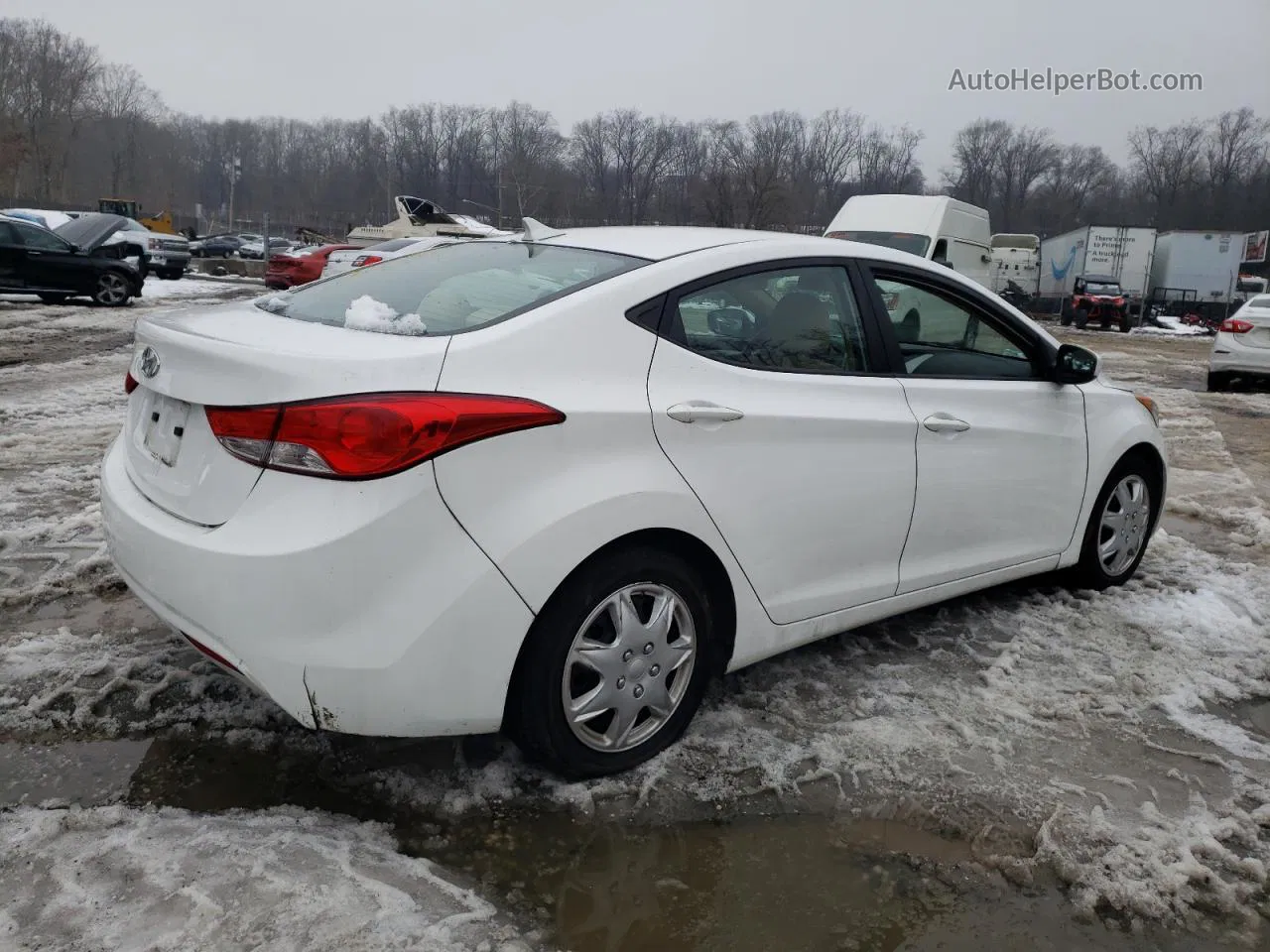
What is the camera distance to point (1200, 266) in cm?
3638

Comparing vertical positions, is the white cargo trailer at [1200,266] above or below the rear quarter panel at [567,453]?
above

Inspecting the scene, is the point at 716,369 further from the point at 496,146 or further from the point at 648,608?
the point at 496,146

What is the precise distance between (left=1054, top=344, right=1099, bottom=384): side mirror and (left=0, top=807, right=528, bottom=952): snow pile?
3.09 meters

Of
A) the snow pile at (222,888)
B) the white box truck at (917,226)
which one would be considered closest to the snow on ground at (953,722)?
the snow pile at (222,888)

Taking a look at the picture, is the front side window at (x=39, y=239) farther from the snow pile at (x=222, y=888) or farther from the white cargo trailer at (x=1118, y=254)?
the white cargo trailer at (x=1118, y=254)

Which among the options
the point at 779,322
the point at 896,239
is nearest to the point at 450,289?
the point at 779,322

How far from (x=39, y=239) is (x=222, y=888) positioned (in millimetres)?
18115

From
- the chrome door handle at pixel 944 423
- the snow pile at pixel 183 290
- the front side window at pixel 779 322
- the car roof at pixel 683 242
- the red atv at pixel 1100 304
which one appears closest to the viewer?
the front side window at pixel 779 322

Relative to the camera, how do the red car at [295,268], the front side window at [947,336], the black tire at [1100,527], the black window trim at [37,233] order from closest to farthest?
the front side window at [947,336] < the black tire at [1100,527] < the black window trim at [37,233] < the red car at [295,268]

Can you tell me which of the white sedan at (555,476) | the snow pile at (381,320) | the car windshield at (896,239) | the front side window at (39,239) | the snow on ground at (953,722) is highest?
the car windshield at (896,239)

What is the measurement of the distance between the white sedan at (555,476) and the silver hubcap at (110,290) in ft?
55.8

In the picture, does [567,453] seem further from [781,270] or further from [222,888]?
[222,888]

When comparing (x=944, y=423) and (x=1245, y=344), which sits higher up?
(x=1245, y=344)

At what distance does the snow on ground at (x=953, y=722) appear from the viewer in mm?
2652
